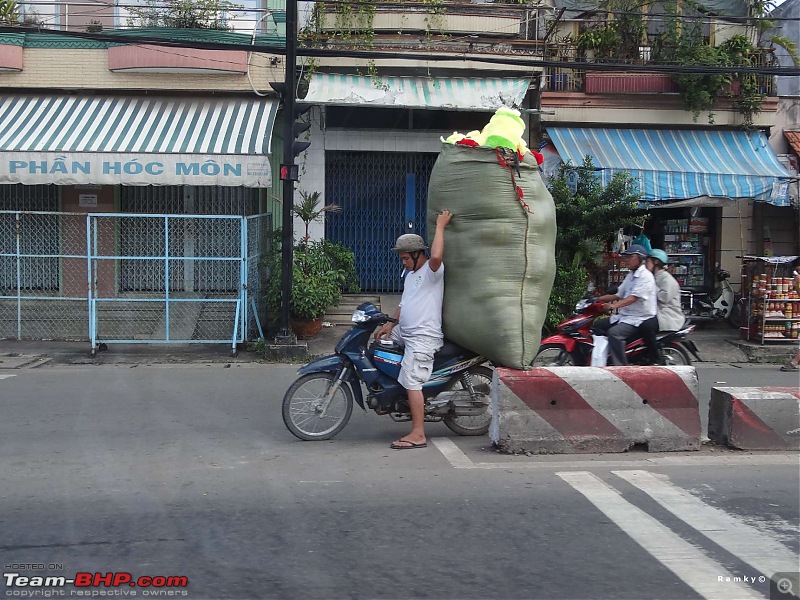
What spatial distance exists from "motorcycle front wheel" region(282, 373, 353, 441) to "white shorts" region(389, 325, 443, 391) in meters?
0.54

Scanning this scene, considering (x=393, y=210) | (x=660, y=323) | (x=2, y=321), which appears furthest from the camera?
(x=393, y=210)

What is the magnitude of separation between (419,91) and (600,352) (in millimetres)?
6857

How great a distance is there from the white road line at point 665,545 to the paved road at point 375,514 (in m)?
0.01

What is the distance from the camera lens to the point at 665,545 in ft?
15.2

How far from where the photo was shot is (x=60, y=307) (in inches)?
526

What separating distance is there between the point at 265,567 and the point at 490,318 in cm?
304

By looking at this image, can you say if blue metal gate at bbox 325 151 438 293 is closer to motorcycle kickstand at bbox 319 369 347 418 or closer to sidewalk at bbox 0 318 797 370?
sidewalk at bbox 0 318 797 370

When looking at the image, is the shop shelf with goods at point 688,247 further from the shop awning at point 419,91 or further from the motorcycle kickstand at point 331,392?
the motorcycle kickstand at point 331,392

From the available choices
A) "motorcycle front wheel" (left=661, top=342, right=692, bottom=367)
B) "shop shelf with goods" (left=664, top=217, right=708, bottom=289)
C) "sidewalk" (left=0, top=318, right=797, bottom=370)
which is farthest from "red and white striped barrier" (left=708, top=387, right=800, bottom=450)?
"shop shelf with goods" (left=664, top=217, right=708, bottom=289)

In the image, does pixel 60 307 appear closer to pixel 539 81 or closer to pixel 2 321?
pixel 2 321

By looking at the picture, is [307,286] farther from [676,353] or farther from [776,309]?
[776,309]

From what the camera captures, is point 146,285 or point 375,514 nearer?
point 375,514

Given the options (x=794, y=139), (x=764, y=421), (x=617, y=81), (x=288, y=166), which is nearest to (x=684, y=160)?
(x=617, y=81)

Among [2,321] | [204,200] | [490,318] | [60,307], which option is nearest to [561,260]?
[204,200]
